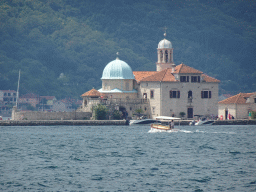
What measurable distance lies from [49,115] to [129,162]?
55.6m

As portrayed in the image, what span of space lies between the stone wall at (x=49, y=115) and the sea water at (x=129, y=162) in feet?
76.5

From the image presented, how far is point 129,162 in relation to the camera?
52.3m

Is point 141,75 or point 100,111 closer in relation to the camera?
point 100,111

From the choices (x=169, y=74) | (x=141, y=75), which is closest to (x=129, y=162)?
(x=169, y=74)

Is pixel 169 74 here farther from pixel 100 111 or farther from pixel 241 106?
pixel 100 111

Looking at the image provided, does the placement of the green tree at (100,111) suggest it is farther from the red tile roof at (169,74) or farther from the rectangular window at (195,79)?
the rectangular window at (195,79)

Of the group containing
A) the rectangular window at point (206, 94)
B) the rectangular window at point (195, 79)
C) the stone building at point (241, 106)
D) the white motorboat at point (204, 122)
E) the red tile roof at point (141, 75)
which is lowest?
the white motorboat at point (204, 122)

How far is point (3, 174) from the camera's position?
45.5 m

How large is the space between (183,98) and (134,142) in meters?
39.4

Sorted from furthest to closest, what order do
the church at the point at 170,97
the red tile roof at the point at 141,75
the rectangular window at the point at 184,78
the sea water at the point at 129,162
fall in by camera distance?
the red tile roof at the point at 141,75, the rectangular window at the point at 184,78, the church at the point at 170,97, the sea water at the point at 129,162

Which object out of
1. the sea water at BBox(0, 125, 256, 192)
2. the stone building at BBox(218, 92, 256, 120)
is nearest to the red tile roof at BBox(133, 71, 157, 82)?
the stone building at BBox(218, 92, 256, 120)

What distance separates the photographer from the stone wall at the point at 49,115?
106 metres

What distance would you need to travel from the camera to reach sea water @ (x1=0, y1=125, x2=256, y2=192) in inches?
1649

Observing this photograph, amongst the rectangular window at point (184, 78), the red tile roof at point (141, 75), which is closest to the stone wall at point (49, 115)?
the red tile roof at point (141, 75)
